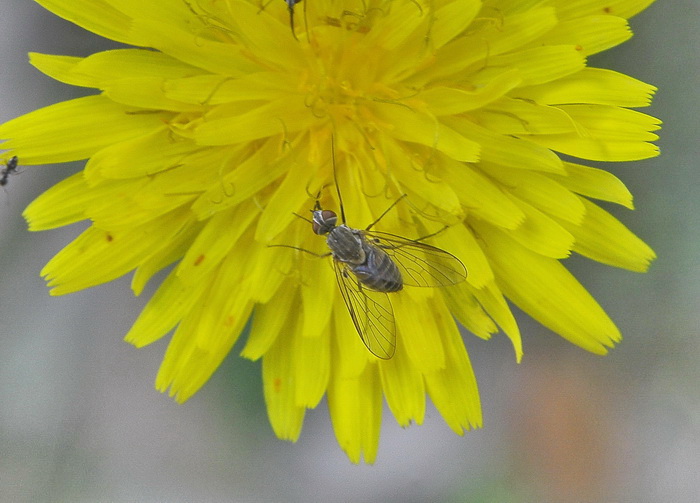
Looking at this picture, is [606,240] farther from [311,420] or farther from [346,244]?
[311,420]

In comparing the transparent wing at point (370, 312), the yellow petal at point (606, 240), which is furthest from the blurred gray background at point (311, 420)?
the transparent wing at point (370, 312)

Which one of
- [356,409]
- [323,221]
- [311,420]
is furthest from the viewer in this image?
[311,420]

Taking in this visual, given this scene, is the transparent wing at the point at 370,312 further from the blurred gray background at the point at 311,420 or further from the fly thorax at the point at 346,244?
the blurred gray background at the point at 311,420

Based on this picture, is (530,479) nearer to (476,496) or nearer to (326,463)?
(476,496)

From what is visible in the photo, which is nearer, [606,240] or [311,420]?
[606,240]

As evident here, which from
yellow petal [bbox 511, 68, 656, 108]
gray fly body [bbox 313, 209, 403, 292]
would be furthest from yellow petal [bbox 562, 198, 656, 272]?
gray fly body [bbox 313, 209, 403, 292]

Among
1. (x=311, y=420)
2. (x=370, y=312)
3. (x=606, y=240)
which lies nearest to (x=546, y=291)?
(x=606, y=240)
